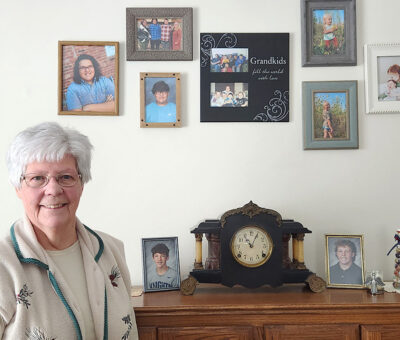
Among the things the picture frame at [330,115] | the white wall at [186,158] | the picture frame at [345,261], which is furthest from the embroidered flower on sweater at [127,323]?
the picture frame at [330,115]

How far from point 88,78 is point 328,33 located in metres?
1.18

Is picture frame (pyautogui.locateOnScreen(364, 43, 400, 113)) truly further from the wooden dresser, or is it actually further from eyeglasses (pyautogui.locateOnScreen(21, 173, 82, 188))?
eyeglasses (pyautogui.locateOnScreen(21, 173, 82, 188))

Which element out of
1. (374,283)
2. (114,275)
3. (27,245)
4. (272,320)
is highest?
(27,245)

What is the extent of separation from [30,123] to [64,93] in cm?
22

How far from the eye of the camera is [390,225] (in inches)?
85.0

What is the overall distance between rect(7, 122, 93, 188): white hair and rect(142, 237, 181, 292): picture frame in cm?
67

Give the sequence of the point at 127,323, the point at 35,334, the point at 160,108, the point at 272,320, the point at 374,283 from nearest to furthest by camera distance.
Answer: the point at 35,334
the point at 127,323
the point at 272,320
the point at 374,283
the point at 160,108

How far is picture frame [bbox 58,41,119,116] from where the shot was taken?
2139 mm

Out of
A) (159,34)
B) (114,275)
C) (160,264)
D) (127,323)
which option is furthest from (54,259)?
(159,34)

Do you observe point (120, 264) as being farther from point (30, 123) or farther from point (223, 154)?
point (30, 123)

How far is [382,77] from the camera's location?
2189 mm

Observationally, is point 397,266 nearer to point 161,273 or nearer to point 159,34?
point 161,273

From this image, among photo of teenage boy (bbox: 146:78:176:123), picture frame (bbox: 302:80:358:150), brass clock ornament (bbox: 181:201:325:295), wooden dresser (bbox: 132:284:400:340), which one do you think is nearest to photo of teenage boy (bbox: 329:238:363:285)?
brass clock ornament (bbox: 181:201:325:295)

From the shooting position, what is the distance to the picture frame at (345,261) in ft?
6.48
